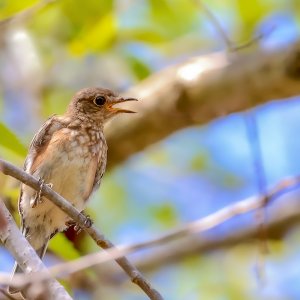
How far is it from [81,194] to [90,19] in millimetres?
1423

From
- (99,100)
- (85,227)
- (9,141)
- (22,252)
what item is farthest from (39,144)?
(22,252)

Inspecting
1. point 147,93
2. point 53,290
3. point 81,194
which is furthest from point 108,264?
point 53,290

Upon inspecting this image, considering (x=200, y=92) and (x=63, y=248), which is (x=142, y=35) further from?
(x=63, y=248)

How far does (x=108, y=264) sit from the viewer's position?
7.60 meters

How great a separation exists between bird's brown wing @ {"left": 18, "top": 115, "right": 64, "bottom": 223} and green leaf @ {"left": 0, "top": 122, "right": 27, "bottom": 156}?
0.87 meters

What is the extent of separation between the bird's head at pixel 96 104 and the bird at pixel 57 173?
0.44m

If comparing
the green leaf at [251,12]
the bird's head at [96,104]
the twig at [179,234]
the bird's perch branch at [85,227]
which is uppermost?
the green leaf at [251,12]

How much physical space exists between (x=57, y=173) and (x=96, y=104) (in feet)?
3.63

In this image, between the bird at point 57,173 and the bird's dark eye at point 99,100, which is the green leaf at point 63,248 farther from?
the bird's dark eye at point 99,100

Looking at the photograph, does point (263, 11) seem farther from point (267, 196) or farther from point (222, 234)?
point (267, 196)

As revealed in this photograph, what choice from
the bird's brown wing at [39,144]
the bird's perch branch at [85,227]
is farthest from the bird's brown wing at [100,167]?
the bird's perch branch at [85,227]

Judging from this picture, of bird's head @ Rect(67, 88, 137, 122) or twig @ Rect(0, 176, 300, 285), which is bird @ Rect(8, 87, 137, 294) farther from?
twig @ Rect(0, 176, 300, 285)

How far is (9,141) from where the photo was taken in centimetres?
454

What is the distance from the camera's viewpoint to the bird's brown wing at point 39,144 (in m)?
5.59
